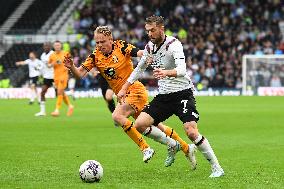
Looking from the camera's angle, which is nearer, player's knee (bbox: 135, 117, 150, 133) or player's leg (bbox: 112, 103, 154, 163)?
player's knee (bbox: 135, 117, 150, 133)

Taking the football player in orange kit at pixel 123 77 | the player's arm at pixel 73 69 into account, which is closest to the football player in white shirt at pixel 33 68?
the football player in orange kit at pixel 123 77

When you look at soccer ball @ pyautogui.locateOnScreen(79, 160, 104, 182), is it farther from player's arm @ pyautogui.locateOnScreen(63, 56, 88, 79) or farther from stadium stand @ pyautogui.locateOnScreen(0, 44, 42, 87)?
stadium stand @ pyautogui.locateOnScreen(0, 44, 42, 87)

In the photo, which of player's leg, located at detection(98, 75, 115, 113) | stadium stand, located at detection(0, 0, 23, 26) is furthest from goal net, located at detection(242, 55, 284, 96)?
player's leg, located at detection(98, 75, 115, 113)

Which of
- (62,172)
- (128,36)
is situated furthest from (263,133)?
(128,36)

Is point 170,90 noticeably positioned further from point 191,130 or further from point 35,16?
point 35,16

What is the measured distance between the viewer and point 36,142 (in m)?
16.0

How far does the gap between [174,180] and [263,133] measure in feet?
27.3

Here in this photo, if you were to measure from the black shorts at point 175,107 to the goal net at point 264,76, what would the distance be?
95.0 ft

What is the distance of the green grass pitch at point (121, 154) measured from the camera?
33.1 ft

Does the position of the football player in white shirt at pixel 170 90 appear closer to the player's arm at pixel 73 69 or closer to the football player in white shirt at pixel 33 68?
the player's arm at pixel 73 69

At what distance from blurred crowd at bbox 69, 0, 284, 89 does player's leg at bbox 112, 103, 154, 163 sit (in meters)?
27.6

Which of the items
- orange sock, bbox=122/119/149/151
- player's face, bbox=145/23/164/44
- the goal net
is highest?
player's face, bbox=145/23/164/44

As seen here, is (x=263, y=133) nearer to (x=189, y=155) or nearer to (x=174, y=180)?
(x=189, y=155)

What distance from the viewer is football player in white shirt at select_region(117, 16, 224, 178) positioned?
10461 mm
